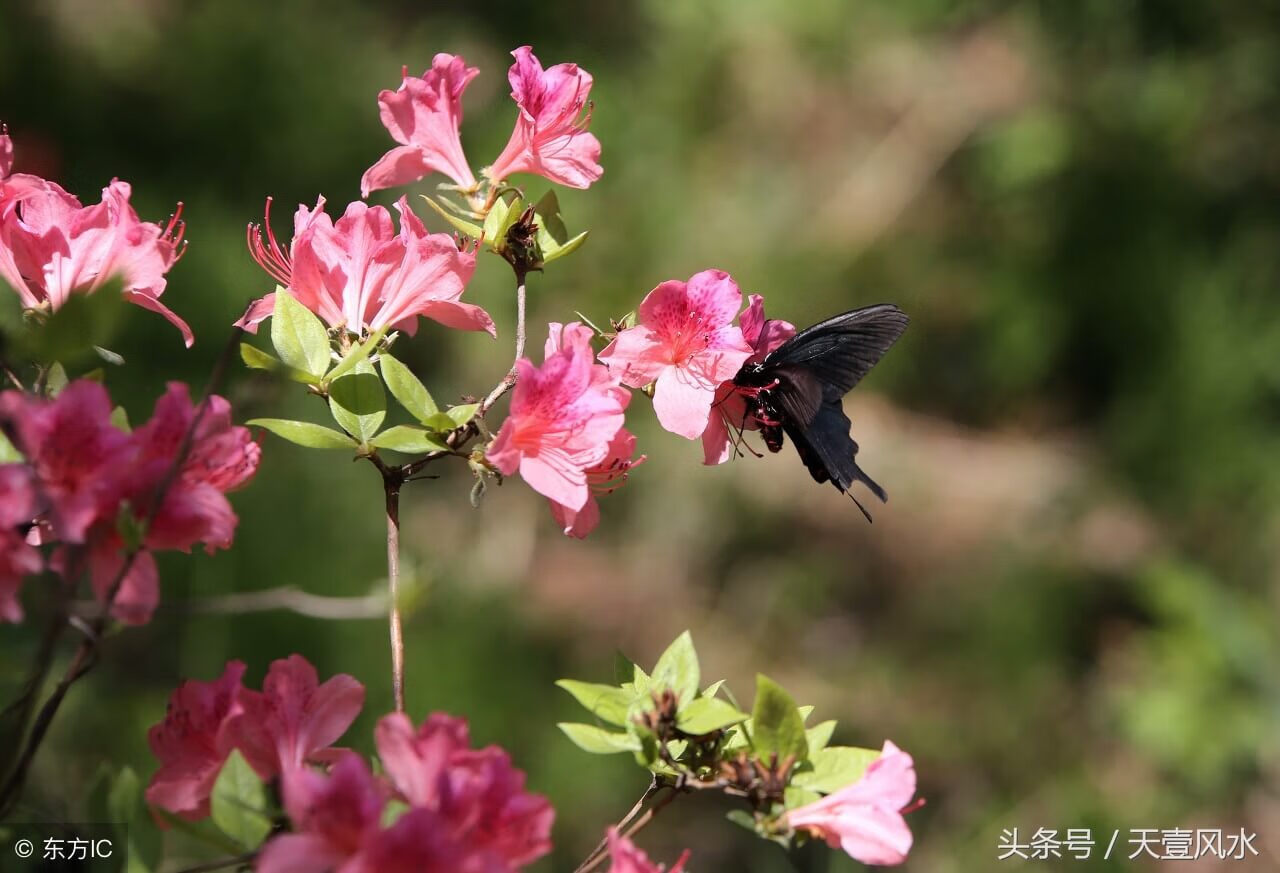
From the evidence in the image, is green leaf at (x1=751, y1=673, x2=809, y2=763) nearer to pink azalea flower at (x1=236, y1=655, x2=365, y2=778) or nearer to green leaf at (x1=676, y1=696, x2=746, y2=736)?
green leaf at (x1=676, y1=696, x2=746, y2=736)

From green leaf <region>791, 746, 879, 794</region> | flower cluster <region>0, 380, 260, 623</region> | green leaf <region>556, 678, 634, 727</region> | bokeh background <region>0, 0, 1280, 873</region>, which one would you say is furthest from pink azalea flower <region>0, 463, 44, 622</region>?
bokeh background <region>0, 0, 1280, 873</region>

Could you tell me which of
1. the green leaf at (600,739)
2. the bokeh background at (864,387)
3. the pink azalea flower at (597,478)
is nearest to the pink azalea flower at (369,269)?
the pink azalea flower at (597,478)

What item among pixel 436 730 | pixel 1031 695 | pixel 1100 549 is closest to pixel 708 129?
pixel 1100 549

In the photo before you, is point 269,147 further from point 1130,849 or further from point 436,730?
point 436,730

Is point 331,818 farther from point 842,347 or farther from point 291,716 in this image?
point 842,347

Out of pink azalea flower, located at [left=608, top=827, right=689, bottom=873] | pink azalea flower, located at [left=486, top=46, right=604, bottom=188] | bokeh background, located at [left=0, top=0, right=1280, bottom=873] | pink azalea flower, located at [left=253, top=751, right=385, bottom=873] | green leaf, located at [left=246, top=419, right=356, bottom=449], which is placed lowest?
pink azalea flower, located at [left=253, top=751, right=385, bottom=873]

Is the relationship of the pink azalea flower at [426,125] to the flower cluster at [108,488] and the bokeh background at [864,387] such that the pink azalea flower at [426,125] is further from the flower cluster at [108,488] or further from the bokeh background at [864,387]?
the bokeh background at [864,387]
